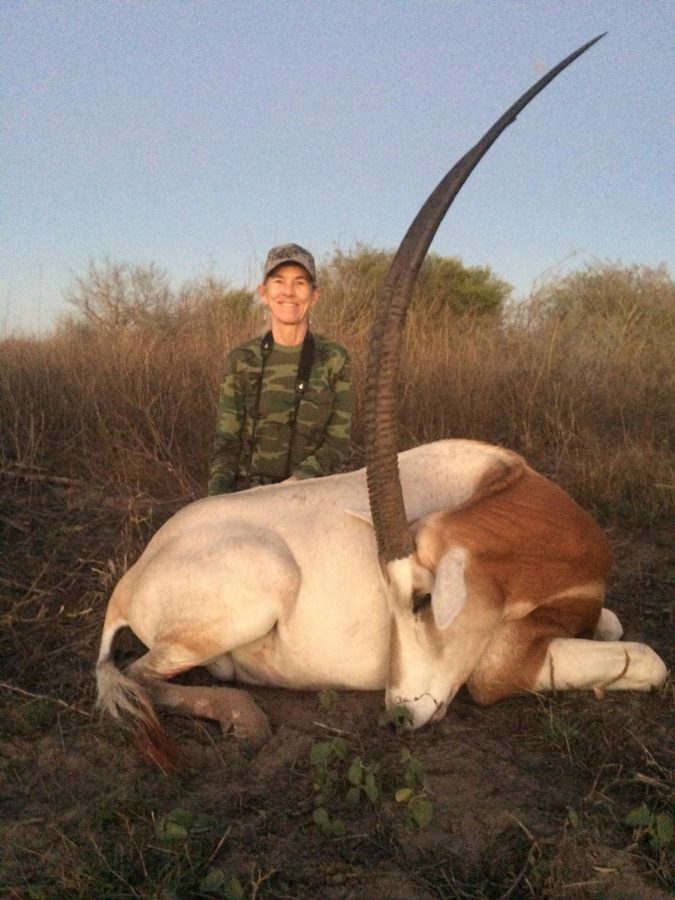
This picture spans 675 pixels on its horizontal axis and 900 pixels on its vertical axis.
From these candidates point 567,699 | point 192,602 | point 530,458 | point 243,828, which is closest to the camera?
point 243,828

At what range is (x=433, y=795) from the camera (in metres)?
2.39

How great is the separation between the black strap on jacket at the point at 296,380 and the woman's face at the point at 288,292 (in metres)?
0.16

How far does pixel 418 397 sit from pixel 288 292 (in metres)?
2.91

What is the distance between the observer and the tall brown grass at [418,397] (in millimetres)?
5754

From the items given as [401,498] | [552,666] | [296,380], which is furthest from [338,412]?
[552,666]

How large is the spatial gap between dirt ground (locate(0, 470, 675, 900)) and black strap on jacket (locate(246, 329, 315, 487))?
1.71 metres

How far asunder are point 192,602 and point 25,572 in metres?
1.50

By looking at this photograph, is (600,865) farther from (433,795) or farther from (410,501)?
(410,501)

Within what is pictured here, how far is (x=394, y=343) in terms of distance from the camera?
254cm

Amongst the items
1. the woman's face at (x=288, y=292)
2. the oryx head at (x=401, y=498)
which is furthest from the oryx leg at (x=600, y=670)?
the woman's face at (x=288, y=292)

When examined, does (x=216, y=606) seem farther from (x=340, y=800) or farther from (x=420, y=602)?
(x=340, y=800)

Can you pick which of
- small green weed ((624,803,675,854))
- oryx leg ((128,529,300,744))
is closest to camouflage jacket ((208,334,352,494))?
oryx leg ((128,529,300,744))

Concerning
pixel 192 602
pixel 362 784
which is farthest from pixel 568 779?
pixel 192 602

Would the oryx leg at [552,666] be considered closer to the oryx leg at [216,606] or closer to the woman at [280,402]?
the oryx leg at [216,606]
